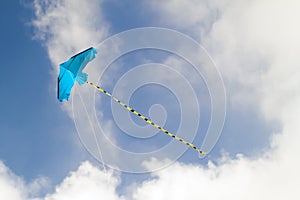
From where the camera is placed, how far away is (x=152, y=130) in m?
35.9

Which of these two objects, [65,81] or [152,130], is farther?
[152,130]

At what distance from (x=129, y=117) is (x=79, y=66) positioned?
766cm

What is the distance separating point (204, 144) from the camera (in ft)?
102

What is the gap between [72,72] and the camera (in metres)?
32.8

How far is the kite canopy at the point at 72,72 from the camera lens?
32406 millimetres

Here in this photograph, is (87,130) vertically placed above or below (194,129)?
below

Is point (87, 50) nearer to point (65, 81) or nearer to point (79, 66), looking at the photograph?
point (79, 66)

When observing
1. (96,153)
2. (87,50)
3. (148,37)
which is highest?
(148,37)

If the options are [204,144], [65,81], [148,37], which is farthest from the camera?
[148,37]

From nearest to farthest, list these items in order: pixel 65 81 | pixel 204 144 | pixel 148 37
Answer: pixel 204 144, pixel 65 81, pixel 148 37

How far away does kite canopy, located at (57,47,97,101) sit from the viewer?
3241 centimetres

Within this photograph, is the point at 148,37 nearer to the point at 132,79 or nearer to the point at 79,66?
the point at 132,79

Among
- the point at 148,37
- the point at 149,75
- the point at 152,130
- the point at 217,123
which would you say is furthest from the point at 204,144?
the point at 148,37

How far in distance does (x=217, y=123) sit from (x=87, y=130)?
13.3m
